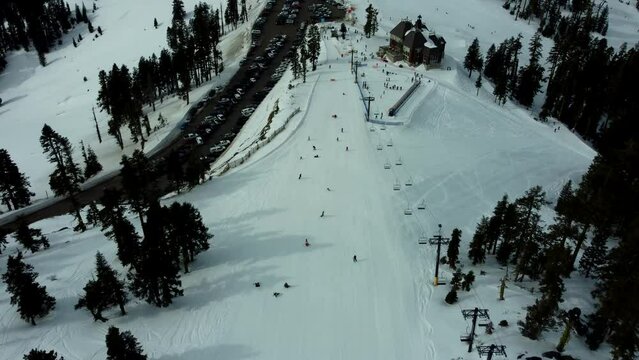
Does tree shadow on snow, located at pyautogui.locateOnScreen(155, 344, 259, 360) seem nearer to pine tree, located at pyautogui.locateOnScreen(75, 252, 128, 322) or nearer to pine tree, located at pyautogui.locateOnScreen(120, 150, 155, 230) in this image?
pine tree, located at pyautogui.locateOnScreen(75, 252, 128, 322)

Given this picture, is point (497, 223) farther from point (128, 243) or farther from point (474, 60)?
point (474, 60)

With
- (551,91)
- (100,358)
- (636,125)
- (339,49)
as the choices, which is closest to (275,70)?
(339,49)

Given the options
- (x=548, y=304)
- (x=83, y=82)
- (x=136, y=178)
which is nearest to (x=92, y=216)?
(x=136, y=178)

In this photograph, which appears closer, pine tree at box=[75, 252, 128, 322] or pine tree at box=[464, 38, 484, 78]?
pine tree at box=[75, 252, 128, 322]

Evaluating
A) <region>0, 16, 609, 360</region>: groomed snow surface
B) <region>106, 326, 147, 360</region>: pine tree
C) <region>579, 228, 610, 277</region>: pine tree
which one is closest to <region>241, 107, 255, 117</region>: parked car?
<region>0, 16, 609, 360</region>: groomed snow surface

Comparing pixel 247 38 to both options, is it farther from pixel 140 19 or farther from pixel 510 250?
pixel 510 250

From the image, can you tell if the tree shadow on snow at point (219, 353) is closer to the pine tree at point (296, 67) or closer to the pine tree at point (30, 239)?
the pine tree at point (30, 239)
